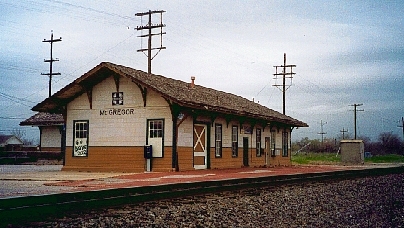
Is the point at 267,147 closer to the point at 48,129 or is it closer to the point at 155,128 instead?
the point at 155,128

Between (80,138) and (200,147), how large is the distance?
5679 mm

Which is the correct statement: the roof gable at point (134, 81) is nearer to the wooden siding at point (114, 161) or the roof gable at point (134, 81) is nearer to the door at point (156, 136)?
the door at point (156, 136)

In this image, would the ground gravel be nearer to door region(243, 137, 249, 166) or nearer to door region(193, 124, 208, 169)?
door region(193, 124, 208, 169)

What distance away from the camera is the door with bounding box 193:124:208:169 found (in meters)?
22.6

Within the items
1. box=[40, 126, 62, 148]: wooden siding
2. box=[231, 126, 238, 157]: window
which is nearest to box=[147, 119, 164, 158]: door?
box=[231, 126, 238, 157]: window

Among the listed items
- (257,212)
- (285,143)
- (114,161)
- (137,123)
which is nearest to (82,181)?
(137,123)

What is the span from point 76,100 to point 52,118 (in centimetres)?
1308

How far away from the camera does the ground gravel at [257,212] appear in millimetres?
7328

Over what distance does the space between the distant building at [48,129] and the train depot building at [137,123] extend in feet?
37.2

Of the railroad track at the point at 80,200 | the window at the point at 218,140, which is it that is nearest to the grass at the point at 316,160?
the window at the point at 218,140

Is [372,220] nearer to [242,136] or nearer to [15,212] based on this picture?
[15,212]

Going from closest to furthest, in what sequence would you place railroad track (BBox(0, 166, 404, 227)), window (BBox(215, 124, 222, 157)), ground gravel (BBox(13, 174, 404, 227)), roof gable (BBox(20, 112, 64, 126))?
railroad track (BBox(0, 166, 404, 227)) → ground gravel (BBox(13, 174, 404, 227)) → window (BBox(215, 124, 222, 157)) → roof gable (BBox(20, 112, 64, 126))

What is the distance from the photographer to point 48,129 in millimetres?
36656

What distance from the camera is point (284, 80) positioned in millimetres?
47719
